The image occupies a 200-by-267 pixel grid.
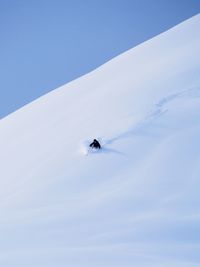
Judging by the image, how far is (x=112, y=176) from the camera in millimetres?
4020

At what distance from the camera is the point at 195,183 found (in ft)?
11.8

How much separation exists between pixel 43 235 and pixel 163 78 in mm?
3661

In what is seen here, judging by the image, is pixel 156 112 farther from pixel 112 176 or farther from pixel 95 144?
pixel 112 176

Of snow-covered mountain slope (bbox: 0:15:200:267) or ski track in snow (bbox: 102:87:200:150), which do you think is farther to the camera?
ski track in snow (bbox: 102:87:200:150)

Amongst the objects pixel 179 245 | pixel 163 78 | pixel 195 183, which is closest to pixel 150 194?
pixel 195 183

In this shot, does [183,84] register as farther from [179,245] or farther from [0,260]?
[0,260]

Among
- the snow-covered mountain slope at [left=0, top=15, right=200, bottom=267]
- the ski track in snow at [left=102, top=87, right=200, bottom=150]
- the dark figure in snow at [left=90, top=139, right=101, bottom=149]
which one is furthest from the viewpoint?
the ski track in snow at [left=102, top=87, right=200, bottom=150]

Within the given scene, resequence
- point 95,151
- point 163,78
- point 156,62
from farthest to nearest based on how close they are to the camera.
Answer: point 156,62, point 163,78, point 95,151

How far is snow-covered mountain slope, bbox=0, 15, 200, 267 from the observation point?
2.67m

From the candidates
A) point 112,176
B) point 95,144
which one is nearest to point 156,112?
point 95,144

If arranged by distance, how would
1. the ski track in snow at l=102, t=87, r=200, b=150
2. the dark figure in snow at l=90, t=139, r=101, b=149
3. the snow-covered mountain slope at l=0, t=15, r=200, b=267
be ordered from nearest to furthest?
the snow-covered mountain slope at l=0, t=15, r=200, b=267 < the dark figure in snow at l=90, t=139, r=101, b=149 < the ski track in snow at l=102, t=87, r=200, b=150

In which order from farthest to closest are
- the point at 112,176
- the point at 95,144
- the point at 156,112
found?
the point at 156,112, the point at 95,144, the point at 112,176

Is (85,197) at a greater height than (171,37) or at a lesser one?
lesser

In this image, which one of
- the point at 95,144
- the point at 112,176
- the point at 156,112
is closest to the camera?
the point at 112,176
